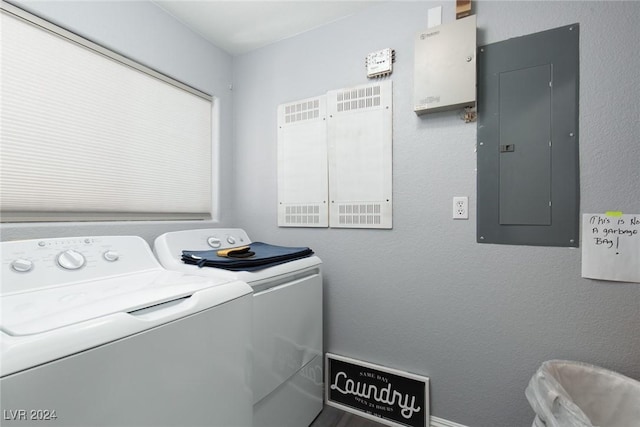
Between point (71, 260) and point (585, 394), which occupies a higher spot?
point (71, 260)

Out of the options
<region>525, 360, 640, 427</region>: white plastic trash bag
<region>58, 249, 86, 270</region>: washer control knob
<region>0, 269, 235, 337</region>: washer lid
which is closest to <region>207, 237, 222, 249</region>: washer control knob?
<region>0, 269, 235, 337</region>: washer lid

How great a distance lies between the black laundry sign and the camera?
1.43 metres

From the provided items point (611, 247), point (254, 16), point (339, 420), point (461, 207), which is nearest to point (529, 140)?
point (461, 207)

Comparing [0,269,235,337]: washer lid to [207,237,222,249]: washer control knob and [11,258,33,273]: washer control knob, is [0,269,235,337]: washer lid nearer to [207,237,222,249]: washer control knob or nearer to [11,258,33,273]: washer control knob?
[11,258,33,273]: washer control knob

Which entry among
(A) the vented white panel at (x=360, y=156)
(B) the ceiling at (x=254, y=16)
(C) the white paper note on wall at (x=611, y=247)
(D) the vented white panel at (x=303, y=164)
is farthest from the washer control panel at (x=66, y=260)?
(C) the white paper note on wall at (x=611, y=247)

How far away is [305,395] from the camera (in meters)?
1.43

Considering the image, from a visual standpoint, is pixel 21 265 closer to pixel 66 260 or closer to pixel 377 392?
pixel 66 260

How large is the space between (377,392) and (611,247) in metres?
1.28

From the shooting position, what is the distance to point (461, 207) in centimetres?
136

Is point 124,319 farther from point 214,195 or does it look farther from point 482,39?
point 482,39

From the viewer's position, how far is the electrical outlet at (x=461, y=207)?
1354mm

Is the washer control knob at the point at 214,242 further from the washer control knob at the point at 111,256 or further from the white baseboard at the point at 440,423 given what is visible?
the white baseboard at the point at 440,423

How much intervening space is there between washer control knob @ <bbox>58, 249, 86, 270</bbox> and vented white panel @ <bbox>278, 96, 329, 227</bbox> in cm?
102

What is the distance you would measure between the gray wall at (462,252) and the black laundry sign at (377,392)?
58mm
